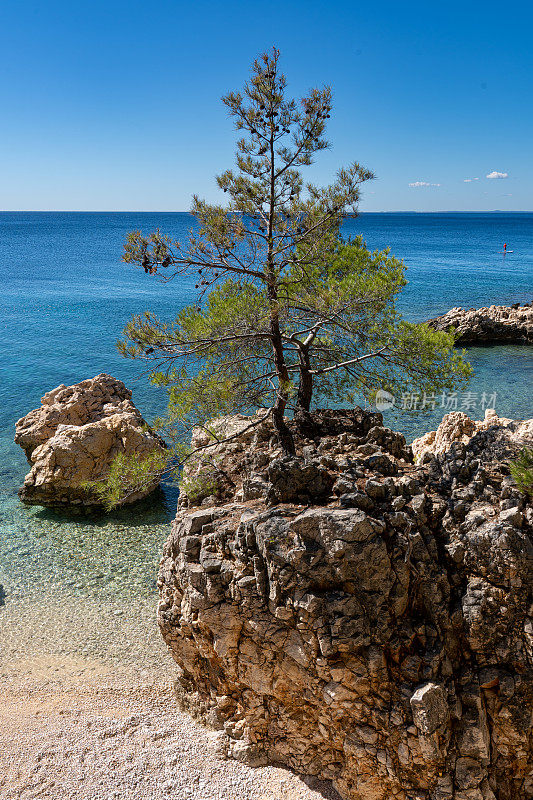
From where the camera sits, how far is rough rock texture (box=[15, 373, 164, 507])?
770 inches

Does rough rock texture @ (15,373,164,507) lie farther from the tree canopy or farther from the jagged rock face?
the jagged rock face

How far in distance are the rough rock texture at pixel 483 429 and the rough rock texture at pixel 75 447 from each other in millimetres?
10076

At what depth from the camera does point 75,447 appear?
781 inches

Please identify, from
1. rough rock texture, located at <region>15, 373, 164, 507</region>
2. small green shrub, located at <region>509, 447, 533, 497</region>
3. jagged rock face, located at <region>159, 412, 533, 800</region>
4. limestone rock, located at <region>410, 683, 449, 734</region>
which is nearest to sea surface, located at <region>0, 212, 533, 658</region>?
rough rock texture, located at <region>15, 373, 164, 507</region>

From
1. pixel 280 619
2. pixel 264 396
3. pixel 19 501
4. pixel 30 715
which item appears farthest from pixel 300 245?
pixel 19 501

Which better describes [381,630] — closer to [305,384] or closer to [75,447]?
[305,384]

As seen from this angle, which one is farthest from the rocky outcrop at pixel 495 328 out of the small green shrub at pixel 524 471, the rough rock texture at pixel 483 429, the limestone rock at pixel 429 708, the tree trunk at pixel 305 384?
the limestone rock at pixel 429 708

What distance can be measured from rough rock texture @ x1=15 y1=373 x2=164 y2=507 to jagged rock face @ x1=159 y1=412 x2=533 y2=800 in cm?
1047

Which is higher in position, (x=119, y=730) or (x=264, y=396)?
(x=264, y=396)

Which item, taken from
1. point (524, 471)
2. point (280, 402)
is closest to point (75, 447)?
point (280, 402)

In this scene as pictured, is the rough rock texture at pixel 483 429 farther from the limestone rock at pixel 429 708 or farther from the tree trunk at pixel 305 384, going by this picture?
the limestone rock at pixel 429 708

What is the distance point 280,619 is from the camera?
8.96 metres

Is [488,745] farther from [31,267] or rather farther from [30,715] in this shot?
[31,267]

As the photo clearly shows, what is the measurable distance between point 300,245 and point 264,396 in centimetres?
383
